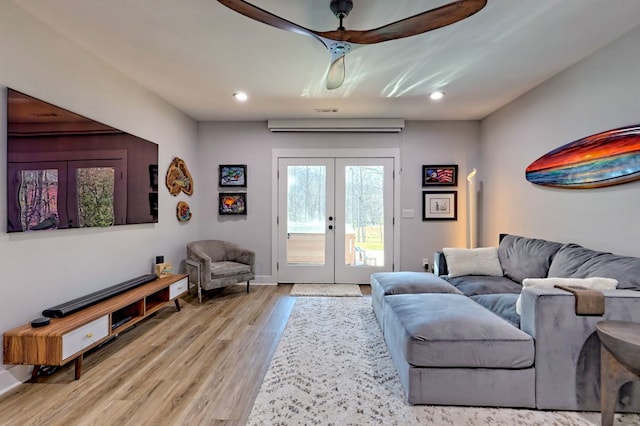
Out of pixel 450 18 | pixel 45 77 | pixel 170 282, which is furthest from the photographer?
pixel 170 282

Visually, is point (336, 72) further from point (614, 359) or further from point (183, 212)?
point (183, 212)

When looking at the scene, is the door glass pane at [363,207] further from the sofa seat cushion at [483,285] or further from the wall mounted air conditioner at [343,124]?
the sofa seat cushion at [483,285]

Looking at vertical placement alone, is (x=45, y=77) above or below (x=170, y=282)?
above

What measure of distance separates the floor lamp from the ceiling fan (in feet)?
11.0

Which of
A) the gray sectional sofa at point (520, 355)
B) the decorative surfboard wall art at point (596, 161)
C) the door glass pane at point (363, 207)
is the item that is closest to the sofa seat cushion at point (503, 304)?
the gray sectional sofa at point (520, 355)

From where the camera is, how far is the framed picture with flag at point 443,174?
4.89m

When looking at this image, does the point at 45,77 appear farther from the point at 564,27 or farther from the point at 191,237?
the point at 564,27

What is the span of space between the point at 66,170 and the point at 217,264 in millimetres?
2280

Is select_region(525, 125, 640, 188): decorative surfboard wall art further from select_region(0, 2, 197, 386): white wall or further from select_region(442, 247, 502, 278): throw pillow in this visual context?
select_region(0, 2, 197, 386): white wall

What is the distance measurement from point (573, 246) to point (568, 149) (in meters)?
0.94

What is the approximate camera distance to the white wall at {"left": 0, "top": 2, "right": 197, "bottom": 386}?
6.74ft

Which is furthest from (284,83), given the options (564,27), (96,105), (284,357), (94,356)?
(94,356)

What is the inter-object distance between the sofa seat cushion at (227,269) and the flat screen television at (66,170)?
1154mm

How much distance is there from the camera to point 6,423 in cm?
175
